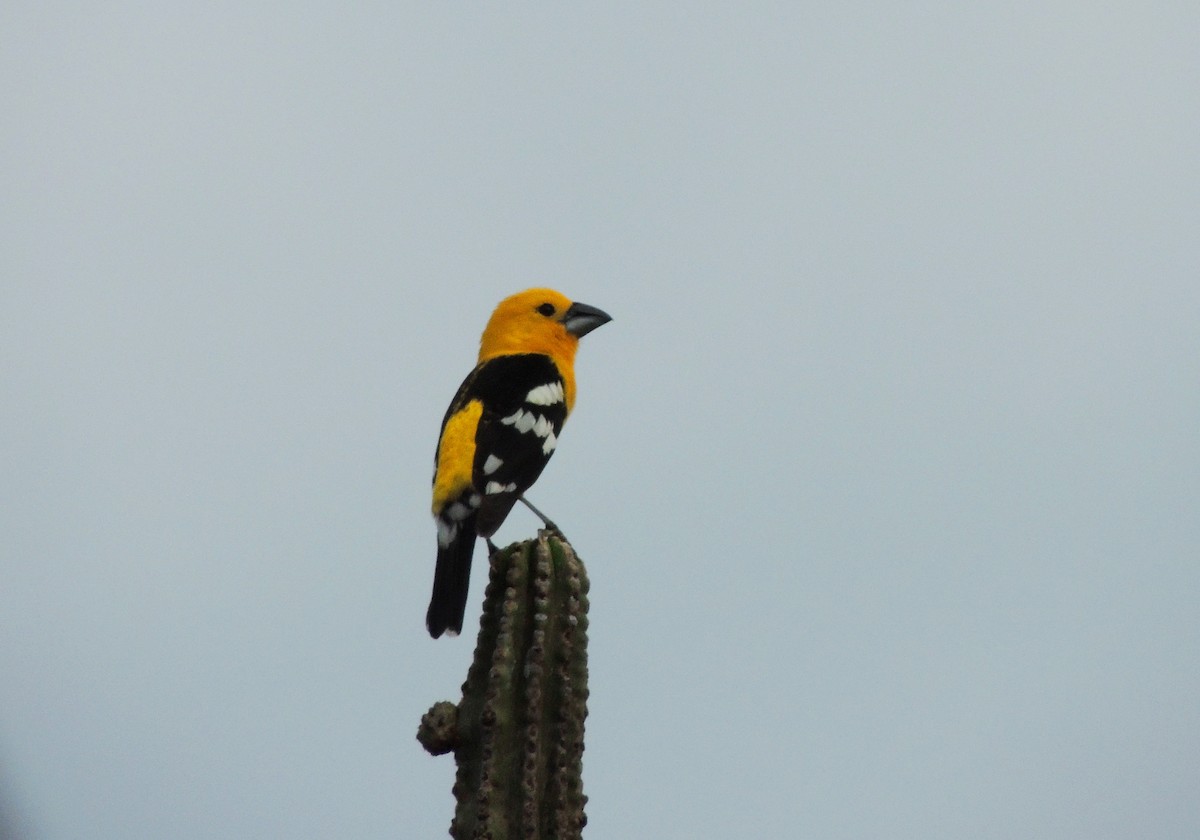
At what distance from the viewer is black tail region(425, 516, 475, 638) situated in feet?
14.0

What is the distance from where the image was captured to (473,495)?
4418mm

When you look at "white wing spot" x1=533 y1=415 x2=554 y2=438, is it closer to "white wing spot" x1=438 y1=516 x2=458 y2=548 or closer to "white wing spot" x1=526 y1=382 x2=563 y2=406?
"white wing spot" x1=526 y1=382 x2=563 y2=406

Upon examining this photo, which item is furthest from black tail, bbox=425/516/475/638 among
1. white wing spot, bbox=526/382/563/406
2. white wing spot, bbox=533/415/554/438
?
white wing spot, bbox=526/382/563/406

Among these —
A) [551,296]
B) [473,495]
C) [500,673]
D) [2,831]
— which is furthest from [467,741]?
[2,831]

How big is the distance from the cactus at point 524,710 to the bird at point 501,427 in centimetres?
48

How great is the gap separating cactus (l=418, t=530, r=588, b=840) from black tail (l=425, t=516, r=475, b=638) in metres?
0.40

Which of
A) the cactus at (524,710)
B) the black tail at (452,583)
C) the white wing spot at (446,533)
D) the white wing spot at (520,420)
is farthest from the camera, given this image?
the white wing spot at (520,420)

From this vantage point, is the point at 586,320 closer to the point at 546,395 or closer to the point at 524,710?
the point at 546,395

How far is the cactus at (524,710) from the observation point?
3.70 meters

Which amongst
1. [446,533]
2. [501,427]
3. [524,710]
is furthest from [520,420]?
[524,710]

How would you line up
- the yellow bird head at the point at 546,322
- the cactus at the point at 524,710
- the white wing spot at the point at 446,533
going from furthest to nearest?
the yellow bird head at the point at 546,322, the white wing spot at the point at 446,533, the cactus at the point at 524,710

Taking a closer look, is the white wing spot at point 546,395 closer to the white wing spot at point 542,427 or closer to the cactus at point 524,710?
the white wing spot at point 542,427

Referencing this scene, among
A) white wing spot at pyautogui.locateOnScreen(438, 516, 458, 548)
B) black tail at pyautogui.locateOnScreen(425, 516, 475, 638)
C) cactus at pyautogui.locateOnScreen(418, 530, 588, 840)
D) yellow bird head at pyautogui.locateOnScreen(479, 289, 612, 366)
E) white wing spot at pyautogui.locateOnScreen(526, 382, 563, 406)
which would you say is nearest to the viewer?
cactus at pyautogui.locateOnScreen(418, 530, 588, 840)

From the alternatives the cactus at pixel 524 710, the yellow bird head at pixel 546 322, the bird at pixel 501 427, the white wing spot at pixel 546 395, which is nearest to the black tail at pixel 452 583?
the bird at pixel 501 427
